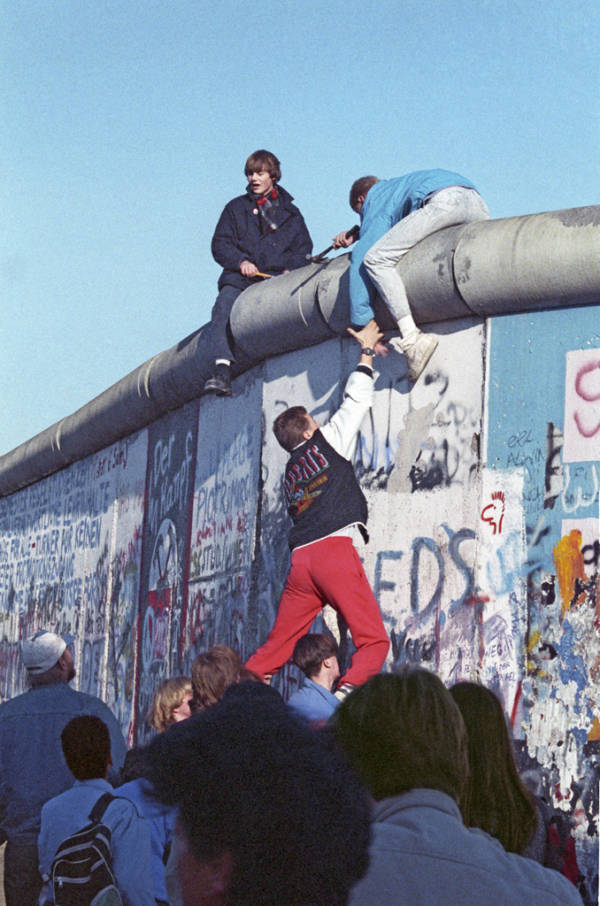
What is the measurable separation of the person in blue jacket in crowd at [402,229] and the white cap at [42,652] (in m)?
2.67

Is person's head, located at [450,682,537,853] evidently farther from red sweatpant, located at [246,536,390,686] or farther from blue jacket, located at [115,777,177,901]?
red sweatpant, located at [246,536,390,686]

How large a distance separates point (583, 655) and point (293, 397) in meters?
2.95

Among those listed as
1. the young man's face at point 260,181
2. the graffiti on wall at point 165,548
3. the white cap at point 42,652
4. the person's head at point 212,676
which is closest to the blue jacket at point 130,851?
the person's head at point 212,676

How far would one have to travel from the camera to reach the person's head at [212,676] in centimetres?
570

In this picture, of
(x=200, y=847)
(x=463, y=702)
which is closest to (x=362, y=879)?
(x=200, y=847)

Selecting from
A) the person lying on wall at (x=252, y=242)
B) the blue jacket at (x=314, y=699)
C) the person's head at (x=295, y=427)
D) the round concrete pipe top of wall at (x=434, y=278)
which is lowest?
the blue jacket at (x=314, y=699)

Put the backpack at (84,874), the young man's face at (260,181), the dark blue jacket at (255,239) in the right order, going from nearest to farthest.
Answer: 1. the backpack at (84,874)
2. the young man's face at (260,181)
3. the dark blue jacket at (255,239)

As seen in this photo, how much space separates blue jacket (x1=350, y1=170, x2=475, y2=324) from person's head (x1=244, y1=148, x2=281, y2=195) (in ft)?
4.78

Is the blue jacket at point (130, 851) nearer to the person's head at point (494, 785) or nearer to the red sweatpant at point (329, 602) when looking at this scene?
the person's head at point (494, 785)

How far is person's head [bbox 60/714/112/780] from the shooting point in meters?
4.50

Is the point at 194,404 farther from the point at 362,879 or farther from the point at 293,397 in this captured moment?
the point at 362,879

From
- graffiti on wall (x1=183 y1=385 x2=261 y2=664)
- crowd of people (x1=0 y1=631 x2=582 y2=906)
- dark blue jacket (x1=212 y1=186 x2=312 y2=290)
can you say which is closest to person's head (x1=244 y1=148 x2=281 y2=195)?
dark blue jacket (x1=212 y1=186 x2=312 y2=290)

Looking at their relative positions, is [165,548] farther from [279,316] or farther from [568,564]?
[568,564]

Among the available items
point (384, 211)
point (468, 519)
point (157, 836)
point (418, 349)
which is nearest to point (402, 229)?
point (384, 211)
